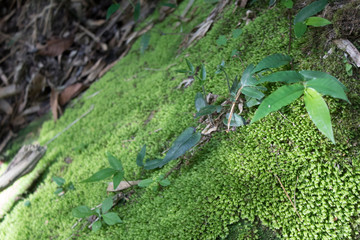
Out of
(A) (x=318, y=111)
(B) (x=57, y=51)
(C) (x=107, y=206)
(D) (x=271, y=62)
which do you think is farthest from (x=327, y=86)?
(B) (x=57, y=51)

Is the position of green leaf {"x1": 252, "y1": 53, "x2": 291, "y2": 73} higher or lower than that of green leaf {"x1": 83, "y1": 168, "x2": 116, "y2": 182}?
higher

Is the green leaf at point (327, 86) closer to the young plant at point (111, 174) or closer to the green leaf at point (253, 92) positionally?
the green leaf at point (253, 92)

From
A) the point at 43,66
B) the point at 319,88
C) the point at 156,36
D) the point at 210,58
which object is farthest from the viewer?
the point at 43,66

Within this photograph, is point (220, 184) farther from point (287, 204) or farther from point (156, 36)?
point (156, 36)

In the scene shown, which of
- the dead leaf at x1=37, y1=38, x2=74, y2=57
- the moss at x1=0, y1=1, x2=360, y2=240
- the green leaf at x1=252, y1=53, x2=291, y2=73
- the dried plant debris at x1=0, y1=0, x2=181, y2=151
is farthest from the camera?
the dead leaf at x1=37, y1=38, x2=74, y2=57

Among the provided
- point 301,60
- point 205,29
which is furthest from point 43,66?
point 301,60

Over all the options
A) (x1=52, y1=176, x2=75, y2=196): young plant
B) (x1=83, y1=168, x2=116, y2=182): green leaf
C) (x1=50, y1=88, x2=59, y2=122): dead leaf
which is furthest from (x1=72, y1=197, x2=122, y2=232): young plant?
(x1=50, y1=88, x2=59, y2=122): dead leaf

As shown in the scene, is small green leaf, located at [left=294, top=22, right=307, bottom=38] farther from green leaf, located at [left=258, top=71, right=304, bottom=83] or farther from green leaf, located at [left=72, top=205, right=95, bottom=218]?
green leaf, located at [left=72, top=205, right=95, bottom=218]
